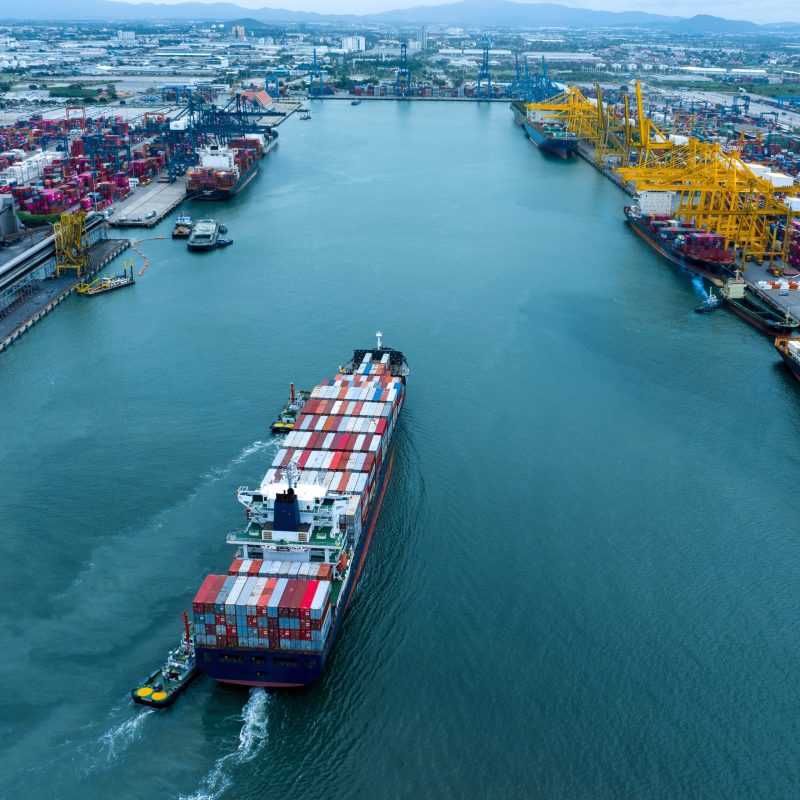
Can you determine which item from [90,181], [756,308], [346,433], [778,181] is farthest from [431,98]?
[346,433]

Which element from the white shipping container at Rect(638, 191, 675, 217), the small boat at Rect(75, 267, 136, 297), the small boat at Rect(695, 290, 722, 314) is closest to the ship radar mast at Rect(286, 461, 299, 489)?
the small boat at Rect(75, 267, 136, 297)

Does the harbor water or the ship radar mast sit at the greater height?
the ship radar mast

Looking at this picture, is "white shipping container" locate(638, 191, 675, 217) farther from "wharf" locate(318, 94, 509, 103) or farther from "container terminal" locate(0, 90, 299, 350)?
"wharf" locate(318, 94, 509, 103)

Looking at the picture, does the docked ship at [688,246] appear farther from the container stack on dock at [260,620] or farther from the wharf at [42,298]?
the container stack on dock at [260,620]

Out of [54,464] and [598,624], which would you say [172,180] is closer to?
[54,464]

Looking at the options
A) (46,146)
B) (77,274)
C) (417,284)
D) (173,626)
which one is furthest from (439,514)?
(46,146)
